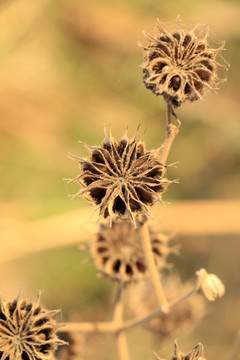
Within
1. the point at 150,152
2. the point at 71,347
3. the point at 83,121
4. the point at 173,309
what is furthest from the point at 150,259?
the point at 83,121

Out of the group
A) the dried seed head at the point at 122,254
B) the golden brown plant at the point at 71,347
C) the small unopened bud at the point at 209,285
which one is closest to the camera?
the small unopened bud at the point at 209,285

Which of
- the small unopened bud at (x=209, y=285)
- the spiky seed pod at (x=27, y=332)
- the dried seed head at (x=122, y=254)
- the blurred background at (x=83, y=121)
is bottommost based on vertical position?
the spiky seed pod at (x=27, y=332)

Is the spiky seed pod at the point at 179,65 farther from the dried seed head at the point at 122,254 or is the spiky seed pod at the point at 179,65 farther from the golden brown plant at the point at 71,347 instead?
the golden brown plant at the point at 71,347

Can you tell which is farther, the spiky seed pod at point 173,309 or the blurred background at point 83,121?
the blurred background at point 83,121

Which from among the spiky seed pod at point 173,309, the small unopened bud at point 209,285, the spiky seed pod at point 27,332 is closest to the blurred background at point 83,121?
the spiky seed pod at point 173,309

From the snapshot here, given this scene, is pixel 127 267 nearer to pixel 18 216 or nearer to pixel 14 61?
pixel 18 216

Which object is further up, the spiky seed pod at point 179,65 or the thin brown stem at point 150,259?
the spiky seed pod at point 179,65
